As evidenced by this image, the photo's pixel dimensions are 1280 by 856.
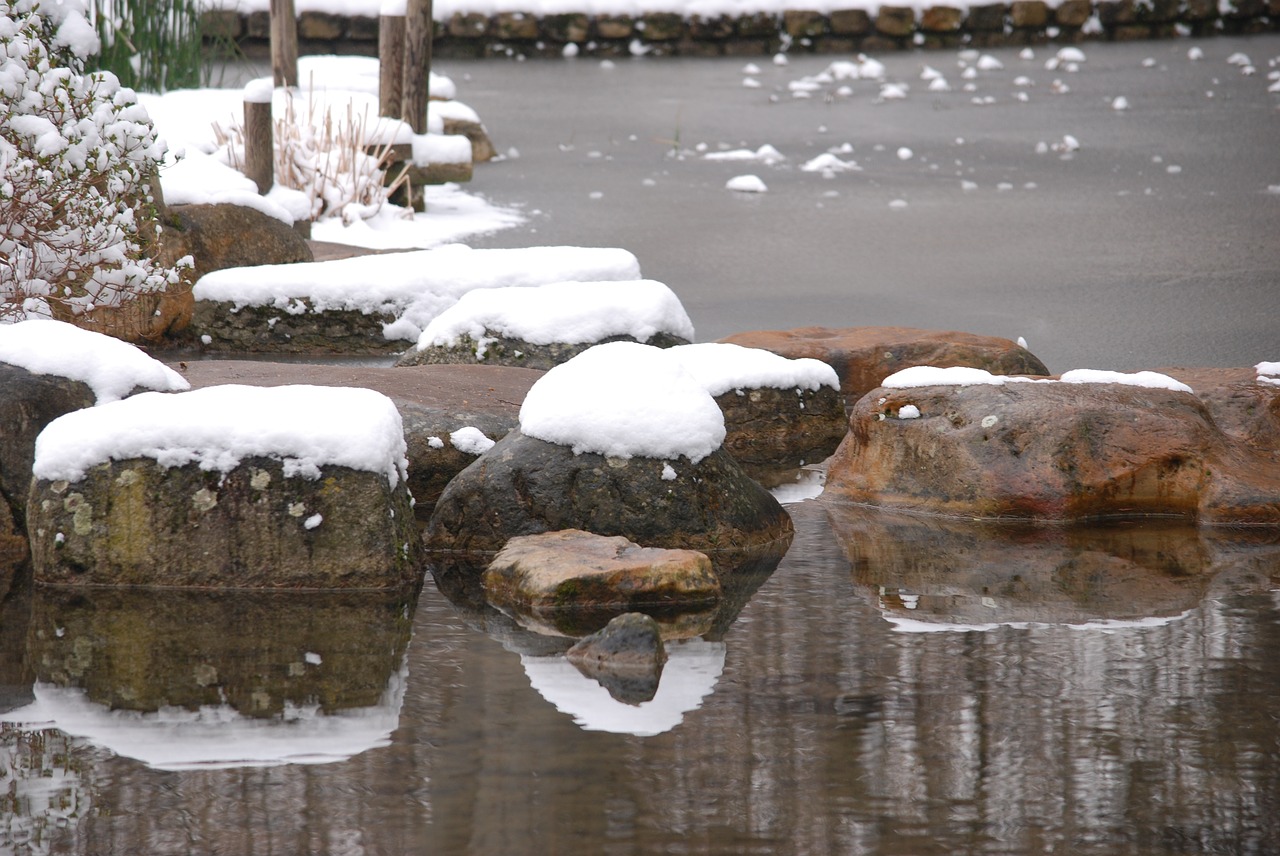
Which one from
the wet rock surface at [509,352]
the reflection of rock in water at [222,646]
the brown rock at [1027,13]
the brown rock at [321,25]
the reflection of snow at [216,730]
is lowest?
the brown rock at [321,25]

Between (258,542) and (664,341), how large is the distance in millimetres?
2647

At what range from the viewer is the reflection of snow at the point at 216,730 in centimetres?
307

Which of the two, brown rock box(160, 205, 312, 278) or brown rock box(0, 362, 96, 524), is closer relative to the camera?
brown rock box(0, 362, 96, 524)

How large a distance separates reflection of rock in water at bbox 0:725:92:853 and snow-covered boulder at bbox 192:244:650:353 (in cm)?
431

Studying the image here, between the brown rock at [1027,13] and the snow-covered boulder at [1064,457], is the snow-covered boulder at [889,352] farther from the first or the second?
the brown rock at [1027,13]

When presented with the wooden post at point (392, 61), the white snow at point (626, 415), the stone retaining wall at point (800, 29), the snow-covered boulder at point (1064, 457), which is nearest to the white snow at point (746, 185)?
the wooden post at point (392, 61)

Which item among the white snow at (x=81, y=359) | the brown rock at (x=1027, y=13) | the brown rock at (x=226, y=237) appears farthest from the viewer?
the brown rock at (x=1027, y=13)

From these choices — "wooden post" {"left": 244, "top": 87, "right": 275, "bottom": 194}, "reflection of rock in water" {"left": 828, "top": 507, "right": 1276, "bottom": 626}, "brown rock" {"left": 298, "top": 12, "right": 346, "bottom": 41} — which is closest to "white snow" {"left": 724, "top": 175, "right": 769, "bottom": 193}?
"wooden post" {"left": 244, "top": 87, "right": 275, "bottom": 194}

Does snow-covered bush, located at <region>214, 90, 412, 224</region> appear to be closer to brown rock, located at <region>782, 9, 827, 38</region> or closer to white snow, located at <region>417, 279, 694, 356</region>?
white snow, located at <region>417, 279, 694, 356</region>

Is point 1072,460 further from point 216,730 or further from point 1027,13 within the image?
point 1027,13

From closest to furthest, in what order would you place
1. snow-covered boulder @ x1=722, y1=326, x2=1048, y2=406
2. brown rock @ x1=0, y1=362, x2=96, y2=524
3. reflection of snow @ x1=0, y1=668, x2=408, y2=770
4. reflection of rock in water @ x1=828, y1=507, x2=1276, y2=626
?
reflection of snow @ x1=0, y1=668, x2=408, y2=770
reflection of rock in water @ x1=828, y1=507, x2=1276, y2=626
brown rock @ x1=0, y1=362, x2=96, y2=524
snow-covered boulder @ x1=722, y1=326, x2=1048, y2=406

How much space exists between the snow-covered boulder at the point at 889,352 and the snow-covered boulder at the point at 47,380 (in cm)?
288

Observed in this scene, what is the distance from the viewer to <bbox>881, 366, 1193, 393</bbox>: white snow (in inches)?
209

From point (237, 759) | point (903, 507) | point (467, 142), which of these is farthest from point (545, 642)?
point (467, 142)
